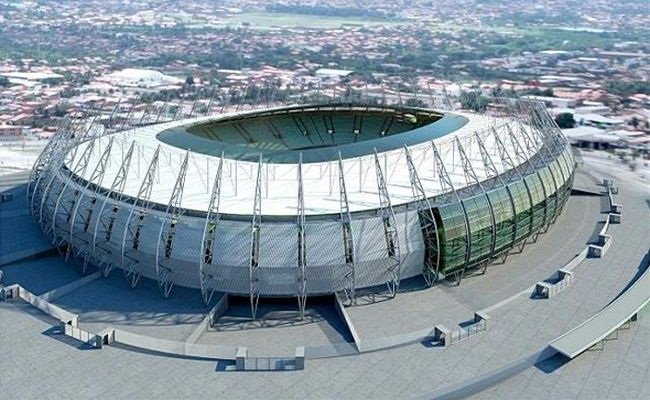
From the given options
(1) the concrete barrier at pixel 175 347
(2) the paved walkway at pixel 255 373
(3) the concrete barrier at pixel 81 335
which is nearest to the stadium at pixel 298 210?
(1) the concrete barrier at pixel 175 347

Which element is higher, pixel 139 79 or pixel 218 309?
pixel 218 309

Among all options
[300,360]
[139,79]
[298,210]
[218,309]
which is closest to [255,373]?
[300,360]

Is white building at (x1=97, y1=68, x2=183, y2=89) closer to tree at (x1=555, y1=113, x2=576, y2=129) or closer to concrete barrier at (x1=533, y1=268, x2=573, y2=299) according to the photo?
tree at (x1=555, y1=113, x2=576, y2=129)

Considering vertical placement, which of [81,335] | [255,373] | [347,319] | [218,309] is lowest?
[81,335]

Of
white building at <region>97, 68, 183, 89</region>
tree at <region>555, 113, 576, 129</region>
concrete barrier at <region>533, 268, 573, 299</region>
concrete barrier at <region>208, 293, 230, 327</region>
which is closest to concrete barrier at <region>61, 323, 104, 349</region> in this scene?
concrete barrier at <region>208, 293, 230, 327</region>

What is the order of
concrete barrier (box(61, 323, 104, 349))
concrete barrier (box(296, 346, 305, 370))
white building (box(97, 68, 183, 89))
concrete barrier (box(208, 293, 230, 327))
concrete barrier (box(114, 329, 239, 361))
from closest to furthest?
1. concrete barrier (box(296, 346, 305, 370))
2. concrete barrier (box(114, 329, 239, 361))
3. concrete barrier (box(61, 323, 104, 349))
4. concrete barrier (box(208, 293, 230, 327))
5. white building (box(97, 68, 183, 89))

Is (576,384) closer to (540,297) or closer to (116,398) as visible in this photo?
(540,297)

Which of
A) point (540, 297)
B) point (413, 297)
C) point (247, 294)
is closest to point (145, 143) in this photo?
point (247, 294)

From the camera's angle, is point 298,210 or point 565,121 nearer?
point 298,210

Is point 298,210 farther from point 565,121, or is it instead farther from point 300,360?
point 565,121

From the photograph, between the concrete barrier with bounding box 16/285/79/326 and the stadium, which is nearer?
the concrete barrier with bounding box 16/285/79/326
